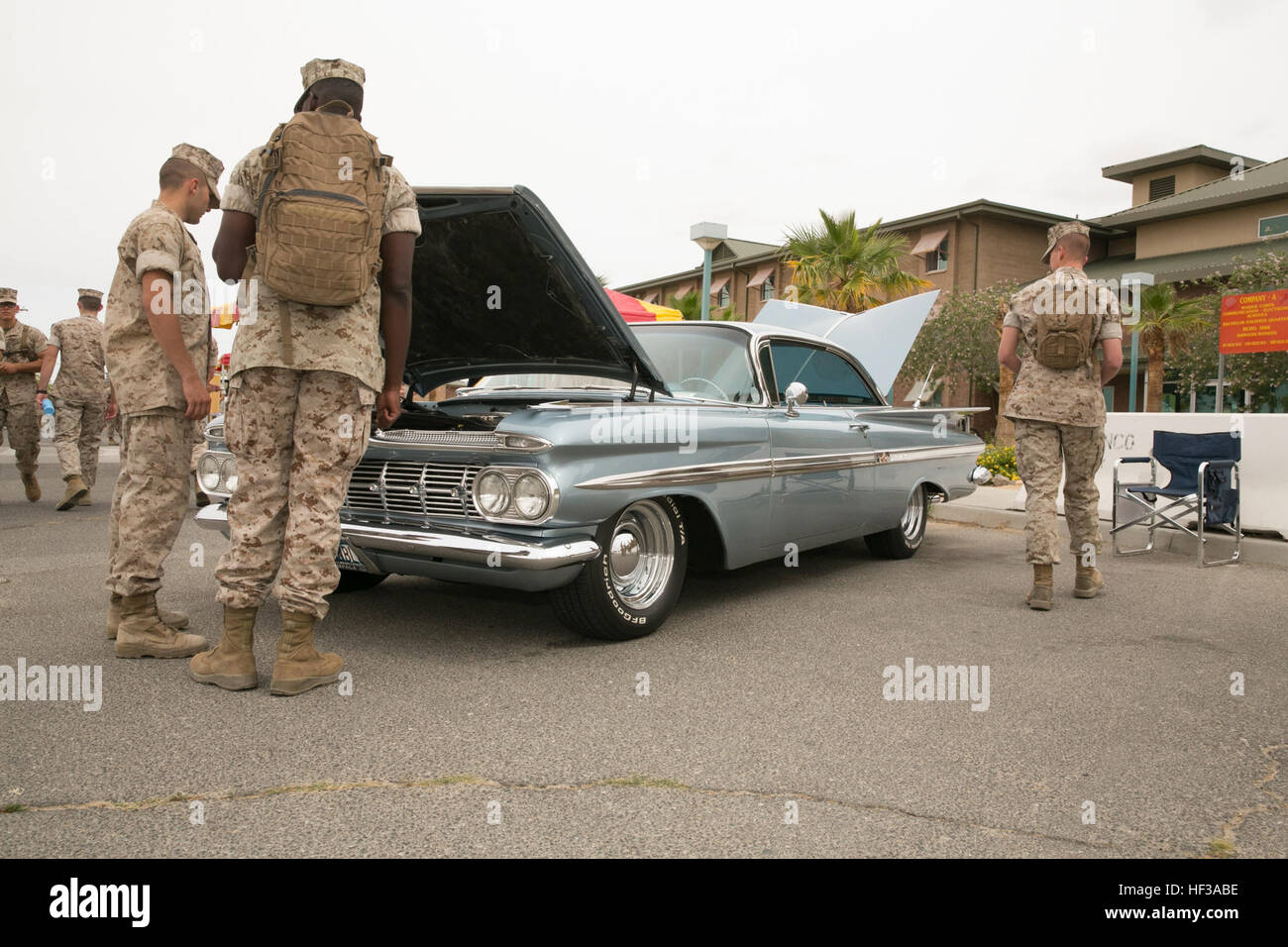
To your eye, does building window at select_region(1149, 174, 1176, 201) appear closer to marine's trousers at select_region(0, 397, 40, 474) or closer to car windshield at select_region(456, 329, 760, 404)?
car windshield at select_region(456, 329, 760, 404)

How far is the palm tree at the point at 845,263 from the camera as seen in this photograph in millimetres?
19406

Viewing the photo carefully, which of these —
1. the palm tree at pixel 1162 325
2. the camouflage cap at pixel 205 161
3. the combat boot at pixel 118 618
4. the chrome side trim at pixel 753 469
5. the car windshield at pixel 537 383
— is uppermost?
the palm tree at pixel 1162 325

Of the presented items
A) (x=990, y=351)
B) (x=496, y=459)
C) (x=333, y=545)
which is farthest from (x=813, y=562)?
(x=990, y=351)

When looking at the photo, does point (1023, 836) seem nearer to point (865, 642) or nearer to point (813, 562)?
point (865, 642)

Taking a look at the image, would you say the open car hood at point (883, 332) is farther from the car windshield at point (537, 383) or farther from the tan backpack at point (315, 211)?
the tan backpack at point (315, 211)

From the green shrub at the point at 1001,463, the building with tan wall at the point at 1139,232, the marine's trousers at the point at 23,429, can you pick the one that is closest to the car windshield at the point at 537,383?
the marine's trousers at the point at 23,429

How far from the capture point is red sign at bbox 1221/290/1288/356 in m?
12.3

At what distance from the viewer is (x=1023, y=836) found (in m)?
2.36

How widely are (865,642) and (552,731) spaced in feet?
5.78

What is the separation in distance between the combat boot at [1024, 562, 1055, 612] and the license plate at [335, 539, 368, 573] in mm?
3370

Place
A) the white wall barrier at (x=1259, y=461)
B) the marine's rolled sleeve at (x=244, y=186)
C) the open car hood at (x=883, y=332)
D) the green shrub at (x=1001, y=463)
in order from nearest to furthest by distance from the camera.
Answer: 1. the marine's rolled sleeve at (x=244, y=186)
2. the white wall barrier at (x=1259, y=461)
3. the open car hood at (x=883, y=332)
4. the green shrub at (x=1001, y=463)

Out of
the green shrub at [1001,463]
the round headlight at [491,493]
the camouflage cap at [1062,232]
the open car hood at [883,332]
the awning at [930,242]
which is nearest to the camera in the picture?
the round headlight at [491,493]

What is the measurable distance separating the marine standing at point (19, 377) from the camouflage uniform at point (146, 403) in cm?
622

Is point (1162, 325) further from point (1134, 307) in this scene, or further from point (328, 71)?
point (328, 71)
